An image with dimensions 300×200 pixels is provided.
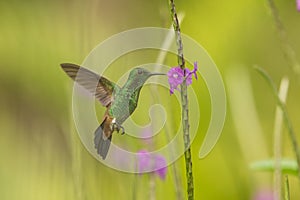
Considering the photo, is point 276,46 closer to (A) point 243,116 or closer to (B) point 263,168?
(A) point 243,116

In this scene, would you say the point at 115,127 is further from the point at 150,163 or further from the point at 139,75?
the point at 150,163

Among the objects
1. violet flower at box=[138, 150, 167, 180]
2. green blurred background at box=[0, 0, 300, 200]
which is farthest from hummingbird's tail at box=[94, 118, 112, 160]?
green blurred background at box=[0, 0, 300, 200]

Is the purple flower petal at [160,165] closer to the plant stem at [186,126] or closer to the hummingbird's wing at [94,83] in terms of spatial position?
the hummingbird's wing at [94,83]

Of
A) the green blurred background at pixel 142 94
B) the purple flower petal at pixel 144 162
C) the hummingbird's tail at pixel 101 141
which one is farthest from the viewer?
the green blurred background at pixel 142 94

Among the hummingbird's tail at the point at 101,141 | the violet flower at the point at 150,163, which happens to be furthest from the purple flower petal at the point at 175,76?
the violet flower at the point at 150,163

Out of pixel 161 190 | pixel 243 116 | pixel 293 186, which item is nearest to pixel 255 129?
pixel 243 116

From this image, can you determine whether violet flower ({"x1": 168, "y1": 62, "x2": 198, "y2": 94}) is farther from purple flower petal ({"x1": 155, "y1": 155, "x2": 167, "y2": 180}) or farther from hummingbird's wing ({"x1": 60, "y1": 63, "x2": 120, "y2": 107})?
purple flower petal ({"x1": 155, "y1": 155, "x2": 167, "y2": 180})
